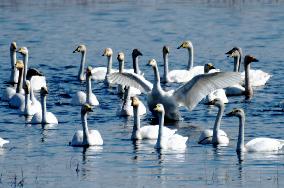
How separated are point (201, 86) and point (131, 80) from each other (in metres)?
1.84

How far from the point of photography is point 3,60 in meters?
35.8

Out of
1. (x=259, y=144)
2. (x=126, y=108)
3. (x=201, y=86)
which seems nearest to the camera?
(x=259, y=144)

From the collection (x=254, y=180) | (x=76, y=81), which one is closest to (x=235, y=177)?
(x=254, y=180)

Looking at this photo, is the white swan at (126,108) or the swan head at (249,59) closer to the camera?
the white swan at (126,108)

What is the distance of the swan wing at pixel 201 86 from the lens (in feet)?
80.9

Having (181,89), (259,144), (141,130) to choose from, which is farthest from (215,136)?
(181,89)

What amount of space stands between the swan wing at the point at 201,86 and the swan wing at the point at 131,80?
3.03 ft

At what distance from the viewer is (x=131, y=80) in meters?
26.2

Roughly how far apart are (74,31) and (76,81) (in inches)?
431

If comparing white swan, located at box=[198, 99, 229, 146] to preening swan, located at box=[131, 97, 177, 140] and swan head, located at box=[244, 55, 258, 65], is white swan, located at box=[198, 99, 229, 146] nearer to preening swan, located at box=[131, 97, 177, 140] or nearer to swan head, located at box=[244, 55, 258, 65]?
preening swan, located at box=[131, 97, 177, 140]

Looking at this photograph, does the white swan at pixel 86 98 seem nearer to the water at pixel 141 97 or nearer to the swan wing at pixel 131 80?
the water at pixel 141 97

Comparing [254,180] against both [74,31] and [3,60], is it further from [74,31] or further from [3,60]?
[74,31]

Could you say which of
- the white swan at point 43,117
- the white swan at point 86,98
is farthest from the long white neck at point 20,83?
the white swan at point 43,117

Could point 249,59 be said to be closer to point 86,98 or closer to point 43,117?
point 86,98
